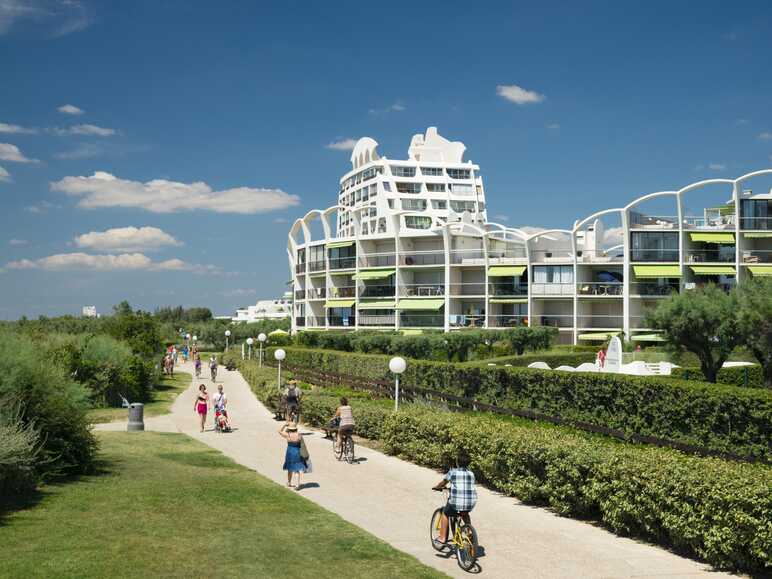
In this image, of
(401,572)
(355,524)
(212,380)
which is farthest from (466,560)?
(212,380)

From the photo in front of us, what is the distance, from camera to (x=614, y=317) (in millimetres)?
54125

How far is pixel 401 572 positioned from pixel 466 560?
92 centimetres

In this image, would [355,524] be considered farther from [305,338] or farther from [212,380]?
[305,338]

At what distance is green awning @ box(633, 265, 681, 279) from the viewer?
168 ft

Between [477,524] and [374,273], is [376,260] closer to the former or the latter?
[374,273]

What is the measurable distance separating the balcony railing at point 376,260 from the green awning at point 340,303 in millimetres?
3463

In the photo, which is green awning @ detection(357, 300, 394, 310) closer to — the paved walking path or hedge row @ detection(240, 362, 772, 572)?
the paved walking path

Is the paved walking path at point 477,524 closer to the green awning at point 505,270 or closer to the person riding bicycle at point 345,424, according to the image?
the person riding bicycle at point 345,424

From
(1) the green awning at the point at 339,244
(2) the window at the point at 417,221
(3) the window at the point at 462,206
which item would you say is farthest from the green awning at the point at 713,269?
(3) the window at the point at 462,206

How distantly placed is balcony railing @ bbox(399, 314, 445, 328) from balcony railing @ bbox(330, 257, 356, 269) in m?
7.64

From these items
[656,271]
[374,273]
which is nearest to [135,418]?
A: [656,271]

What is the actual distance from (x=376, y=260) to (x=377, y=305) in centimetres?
491

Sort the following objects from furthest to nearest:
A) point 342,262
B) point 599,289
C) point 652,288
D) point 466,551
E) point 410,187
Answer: point 410,187
point 342,262
point 599,289
point 652,288
point 466,551

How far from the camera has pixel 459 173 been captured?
302 ft
